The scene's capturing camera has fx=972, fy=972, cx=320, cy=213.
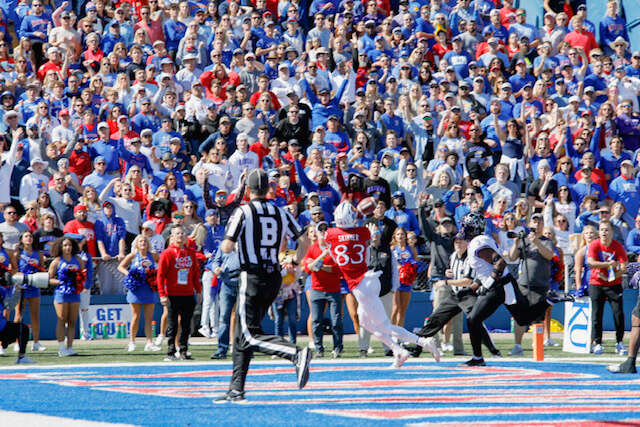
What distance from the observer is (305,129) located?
17484 mm

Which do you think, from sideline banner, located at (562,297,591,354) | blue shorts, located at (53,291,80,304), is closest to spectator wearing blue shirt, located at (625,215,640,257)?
sideline banner, located at (562,297,591,354)

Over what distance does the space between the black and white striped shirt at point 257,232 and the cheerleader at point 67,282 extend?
571 cm

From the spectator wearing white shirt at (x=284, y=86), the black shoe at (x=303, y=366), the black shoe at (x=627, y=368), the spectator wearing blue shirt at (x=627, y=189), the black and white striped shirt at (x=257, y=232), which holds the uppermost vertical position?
the spectator wearing white shirt at (x=284, y=86)

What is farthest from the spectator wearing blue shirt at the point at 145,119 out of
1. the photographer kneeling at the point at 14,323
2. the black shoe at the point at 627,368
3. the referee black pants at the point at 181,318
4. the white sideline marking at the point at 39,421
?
the white sideline marking at the point at 39,421

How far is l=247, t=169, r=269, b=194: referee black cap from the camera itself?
8.06 m

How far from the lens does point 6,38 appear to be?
19.4 metres

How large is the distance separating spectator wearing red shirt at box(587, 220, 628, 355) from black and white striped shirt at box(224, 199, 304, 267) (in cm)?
656

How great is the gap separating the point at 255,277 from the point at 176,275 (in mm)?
4515

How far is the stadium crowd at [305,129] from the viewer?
48.7 feet

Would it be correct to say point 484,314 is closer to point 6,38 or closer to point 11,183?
point 11,183

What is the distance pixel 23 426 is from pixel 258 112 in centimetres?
1156

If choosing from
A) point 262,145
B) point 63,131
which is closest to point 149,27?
point 63,131

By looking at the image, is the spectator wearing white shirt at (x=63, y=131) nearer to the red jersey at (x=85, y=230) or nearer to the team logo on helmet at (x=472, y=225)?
the red jersey at (x=85, y=230)

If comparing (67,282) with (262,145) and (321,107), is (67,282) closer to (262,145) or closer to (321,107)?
(262,145)
